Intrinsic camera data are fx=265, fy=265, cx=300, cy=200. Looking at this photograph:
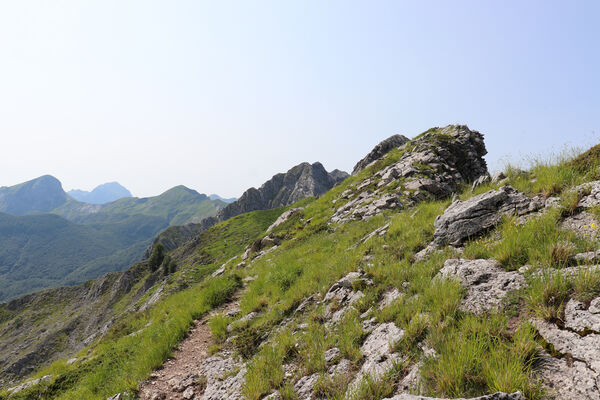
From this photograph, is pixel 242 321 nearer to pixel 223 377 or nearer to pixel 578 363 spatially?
pixel 223 377

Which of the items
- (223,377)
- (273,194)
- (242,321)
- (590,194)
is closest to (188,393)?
(223,377)

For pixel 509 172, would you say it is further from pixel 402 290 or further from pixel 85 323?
pixel 85 323

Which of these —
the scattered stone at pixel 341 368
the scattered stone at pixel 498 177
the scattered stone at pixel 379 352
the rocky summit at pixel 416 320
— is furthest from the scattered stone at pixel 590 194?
the scattered stone at pixel 341 368

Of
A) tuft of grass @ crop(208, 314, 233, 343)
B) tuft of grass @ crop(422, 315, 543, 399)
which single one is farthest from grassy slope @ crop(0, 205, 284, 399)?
tuft of grass @ crop(422, 315, 543, 399)

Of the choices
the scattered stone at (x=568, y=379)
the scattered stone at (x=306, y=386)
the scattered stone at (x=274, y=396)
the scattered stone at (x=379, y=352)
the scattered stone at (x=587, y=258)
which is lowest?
the scattered stone at (x=274, y=396)

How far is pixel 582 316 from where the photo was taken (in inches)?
153

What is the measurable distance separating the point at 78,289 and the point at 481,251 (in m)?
169

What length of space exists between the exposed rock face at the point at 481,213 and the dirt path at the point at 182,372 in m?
8.44

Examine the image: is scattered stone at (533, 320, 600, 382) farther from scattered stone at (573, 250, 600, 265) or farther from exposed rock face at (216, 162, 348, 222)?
exposed rock face at (216, 162, 348, 222)

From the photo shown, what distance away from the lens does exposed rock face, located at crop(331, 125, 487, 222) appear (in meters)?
20.4

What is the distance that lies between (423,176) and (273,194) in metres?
156

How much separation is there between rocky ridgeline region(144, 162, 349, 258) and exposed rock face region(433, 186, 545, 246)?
5457 inches

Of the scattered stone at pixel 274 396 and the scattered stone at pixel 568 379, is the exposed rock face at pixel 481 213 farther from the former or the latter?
the scattered stone at pixel 274 396

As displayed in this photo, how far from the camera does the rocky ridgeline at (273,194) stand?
6195 inches
